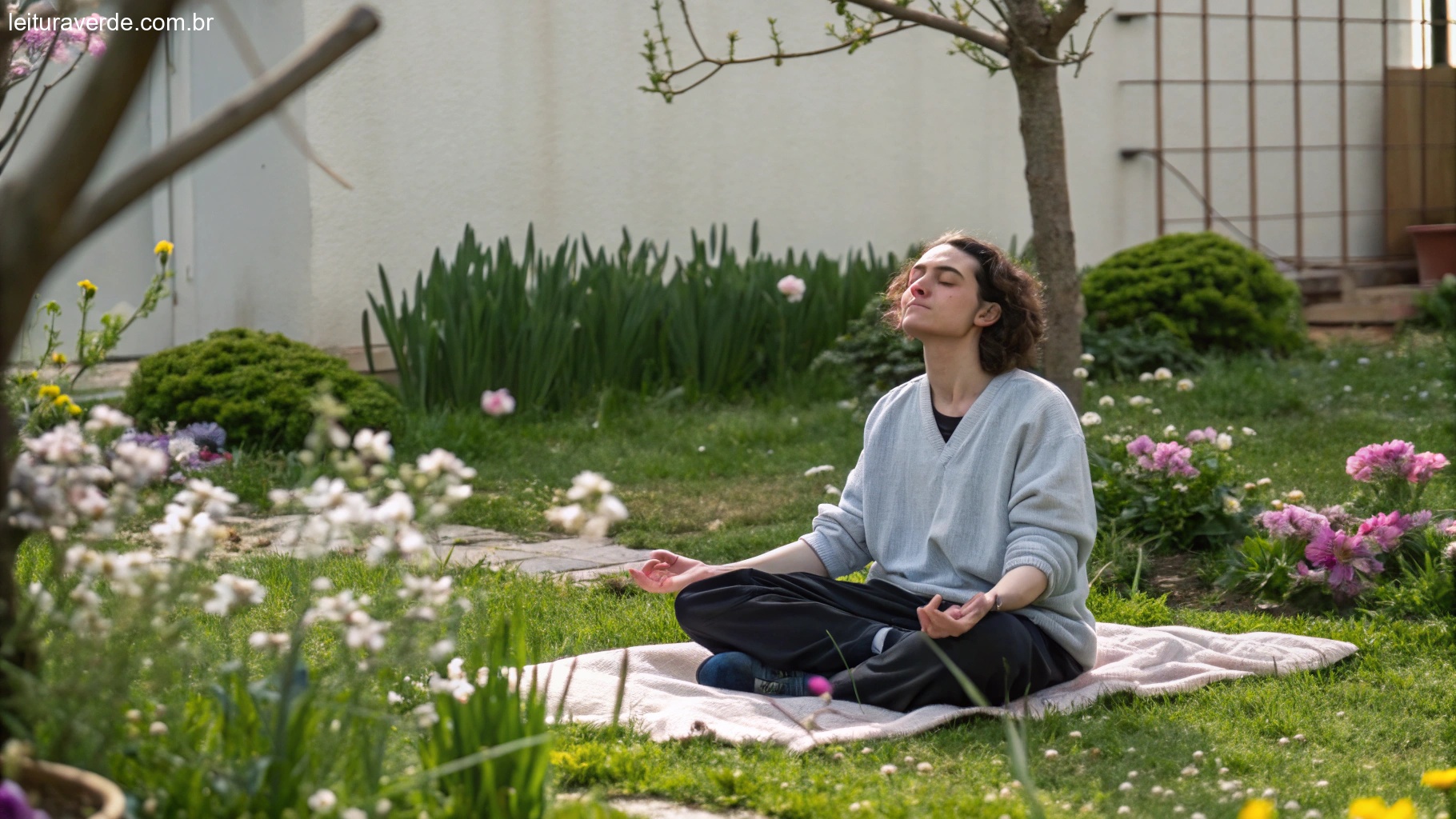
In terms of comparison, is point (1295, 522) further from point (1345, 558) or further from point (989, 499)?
point (989, 499)

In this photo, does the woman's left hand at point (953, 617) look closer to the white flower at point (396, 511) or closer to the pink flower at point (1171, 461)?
the white flower at point (396, 511)

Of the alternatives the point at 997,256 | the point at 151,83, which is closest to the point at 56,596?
the point at 997,256

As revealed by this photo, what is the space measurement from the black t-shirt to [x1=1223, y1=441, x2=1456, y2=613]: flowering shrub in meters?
1.25

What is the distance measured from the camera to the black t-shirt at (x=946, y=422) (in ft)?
10.6

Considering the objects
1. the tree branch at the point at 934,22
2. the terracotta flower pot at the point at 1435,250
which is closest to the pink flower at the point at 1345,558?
the tree branch at the point at 934,22

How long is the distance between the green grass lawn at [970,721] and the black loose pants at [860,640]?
0.12 m

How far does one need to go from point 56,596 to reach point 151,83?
7.77m

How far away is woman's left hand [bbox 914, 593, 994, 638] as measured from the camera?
2.77 m

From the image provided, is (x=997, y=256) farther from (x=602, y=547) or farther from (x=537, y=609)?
(x=602, y=547)

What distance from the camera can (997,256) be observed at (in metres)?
3.26

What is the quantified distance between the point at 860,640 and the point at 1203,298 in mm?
6118

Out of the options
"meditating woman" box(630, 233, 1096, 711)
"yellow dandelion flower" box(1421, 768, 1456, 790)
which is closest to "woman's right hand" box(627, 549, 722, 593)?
"meditating woman" box(630, 233, 1096, 711)

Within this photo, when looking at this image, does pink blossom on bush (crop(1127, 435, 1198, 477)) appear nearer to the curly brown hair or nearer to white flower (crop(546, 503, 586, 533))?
the curly brown hair

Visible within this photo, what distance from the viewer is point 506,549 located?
4.92 metres
